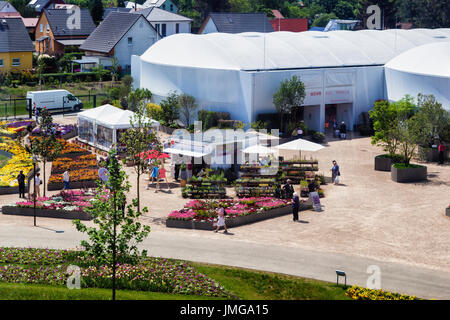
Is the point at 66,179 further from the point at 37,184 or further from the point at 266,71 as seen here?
the point at 266,71

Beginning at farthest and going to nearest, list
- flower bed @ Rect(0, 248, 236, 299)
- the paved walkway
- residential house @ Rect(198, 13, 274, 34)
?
residential house @ Rect(198, 13, 274, 34) → the paved walkway → flower bed @ Rect(0, 248, 236, 299)

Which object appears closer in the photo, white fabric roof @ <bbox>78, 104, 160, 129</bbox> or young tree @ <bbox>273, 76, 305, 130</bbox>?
white fabric roof @ <bbox>78, 104, 160, 129</bbox>

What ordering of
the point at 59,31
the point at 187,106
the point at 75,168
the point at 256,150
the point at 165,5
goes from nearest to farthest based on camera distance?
1. the point at 256,150
2. the point at 75,168
3. the point at 187,106
4. the point at 59,31
5. the point at 165,5

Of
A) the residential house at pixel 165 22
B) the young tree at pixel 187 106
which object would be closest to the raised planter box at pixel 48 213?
the young tree at pixel 187 106

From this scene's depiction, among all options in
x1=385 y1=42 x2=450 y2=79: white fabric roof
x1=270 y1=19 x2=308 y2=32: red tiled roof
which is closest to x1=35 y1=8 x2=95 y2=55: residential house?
x1=270 y1=19 x2=308 y2=32: red tiled roof

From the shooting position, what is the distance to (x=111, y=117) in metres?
43.7

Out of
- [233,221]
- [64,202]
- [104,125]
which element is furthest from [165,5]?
[233,221]

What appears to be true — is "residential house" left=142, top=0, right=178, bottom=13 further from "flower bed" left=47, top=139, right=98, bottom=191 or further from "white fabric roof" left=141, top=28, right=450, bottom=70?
"flower bed" left=47, top=139, right=98, bottom=191

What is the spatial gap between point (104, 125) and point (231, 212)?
1655 cm

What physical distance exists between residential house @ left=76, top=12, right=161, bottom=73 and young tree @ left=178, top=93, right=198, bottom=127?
27040 mm

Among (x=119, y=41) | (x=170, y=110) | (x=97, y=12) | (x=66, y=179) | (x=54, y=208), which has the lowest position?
(x=54, y=208)

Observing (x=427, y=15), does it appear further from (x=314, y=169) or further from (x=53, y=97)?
(x=314, y=169)

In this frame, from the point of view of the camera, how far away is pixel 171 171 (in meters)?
37.7

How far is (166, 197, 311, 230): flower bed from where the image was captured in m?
28.5
